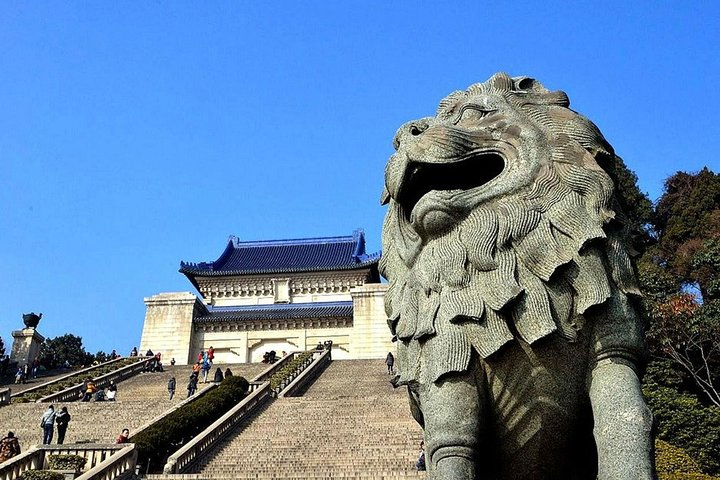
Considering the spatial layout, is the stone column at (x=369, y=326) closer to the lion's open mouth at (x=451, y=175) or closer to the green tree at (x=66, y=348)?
the green tree at (x=66, y=348)

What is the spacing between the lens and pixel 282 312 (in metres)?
45.2

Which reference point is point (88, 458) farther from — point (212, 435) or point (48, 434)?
point (212, 435)

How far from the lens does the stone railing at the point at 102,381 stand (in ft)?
Result: 77.8

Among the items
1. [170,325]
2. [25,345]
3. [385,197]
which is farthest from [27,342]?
[385,197]

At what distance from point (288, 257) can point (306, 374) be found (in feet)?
96.1

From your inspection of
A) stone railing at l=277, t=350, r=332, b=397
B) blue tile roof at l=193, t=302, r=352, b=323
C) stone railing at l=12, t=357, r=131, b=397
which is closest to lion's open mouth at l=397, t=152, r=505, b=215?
stone railing at l=277, t=350, r=332, b=397

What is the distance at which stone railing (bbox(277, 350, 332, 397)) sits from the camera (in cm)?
2276

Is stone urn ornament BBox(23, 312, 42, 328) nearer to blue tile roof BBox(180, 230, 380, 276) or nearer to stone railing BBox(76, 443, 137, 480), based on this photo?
blue tile roof BBox(180, 230, 380, 276)

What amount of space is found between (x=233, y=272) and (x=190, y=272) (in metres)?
3.21

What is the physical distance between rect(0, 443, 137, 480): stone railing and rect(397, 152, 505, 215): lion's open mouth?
1017 centimetres

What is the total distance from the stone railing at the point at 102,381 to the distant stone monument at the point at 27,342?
A: 6.95 m

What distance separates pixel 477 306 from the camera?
3422mm

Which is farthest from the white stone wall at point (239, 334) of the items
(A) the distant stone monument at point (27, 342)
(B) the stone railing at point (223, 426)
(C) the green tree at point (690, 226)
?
(C) the green tree at point (690, 226)

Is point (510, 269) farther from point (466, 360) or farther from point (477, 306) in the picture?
point (466, 360)
